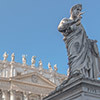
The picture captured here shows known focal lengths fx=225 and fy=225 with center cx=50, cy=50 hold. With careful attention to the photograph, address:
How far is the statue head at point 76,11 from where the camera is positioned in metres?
6.83

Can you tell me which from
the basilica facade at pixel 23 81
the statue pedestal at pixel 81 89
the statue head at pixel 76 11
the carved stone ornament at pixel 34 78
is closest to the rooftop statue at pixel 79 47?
the statue head at pixel 76 11


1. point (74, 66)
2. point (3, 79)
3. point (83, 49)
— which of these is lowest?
point (74, 66)

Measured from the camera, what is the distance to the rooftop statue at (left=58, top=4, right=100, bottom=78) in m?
5.87

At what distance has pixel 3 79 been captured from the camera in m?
36.1

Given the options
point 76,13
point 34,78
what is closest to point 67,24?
point 76,13

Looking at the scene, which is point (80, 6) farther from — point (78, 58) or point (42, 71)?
point (42, 71)

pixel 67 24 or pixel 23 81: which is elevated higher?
pixel 23 81

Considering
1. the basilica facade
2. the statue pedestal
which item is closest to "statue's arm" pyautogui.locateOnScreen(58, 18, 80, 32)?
the statue pedestal

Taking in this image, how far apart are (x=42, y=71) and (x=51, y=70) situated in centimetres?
191

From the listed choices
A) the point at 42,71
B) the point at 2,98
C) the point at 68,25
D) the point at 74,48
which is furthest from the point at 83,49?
the point at 42,71

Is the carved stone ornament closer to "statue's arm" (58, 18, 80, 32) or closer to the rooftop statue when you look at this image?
the rooftop statue

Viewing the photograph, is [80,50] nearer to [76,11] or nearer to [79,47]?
[79,47]

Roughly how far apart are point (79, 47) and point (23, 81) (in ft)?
108

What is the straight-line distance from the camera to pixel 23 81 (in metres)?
38.2
